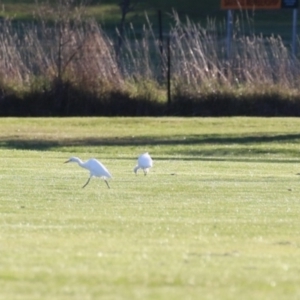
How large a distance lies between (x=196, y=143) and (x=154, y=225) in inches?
713

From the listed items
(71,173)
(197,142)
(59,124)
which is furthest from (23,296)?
(59,124)

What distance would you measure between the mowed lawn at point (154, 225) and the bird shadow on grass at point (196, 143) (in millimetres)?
111

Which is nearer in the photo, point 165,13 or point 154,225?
point 154,225

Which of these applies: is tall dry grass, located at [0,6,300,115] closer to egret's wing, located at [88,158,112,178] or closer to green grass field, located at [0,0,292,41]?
egret's wing, located at [88,158,112,178]

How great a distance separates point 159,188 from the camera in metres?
18.0

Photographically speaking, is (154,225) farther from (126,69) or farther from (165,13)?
(165,13)

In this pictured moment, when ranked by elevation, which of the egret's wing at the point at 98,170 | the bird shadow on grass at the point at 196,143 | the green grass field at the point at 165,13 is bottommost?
the green grass field at the point at 165,13

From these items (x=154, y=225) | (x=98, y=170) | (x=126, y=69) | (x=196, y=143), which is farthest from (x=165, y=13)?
(x=154, y=225)

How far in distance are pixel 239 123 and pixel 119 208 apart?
1962 centimetres

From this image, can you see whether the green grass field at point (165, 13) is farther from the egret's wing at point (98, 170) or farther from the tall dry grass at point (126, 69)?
the egret's wing at point (98, 170)

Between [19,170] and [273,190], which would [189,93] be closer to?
[19,170]

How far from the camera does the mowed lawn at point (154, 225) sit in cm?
854

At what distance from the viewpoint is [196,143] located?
3095 centimetres

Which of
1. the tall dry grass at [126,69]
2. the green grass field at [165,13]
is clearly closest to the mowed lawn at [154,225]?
the tall dry grass at [126,69]
